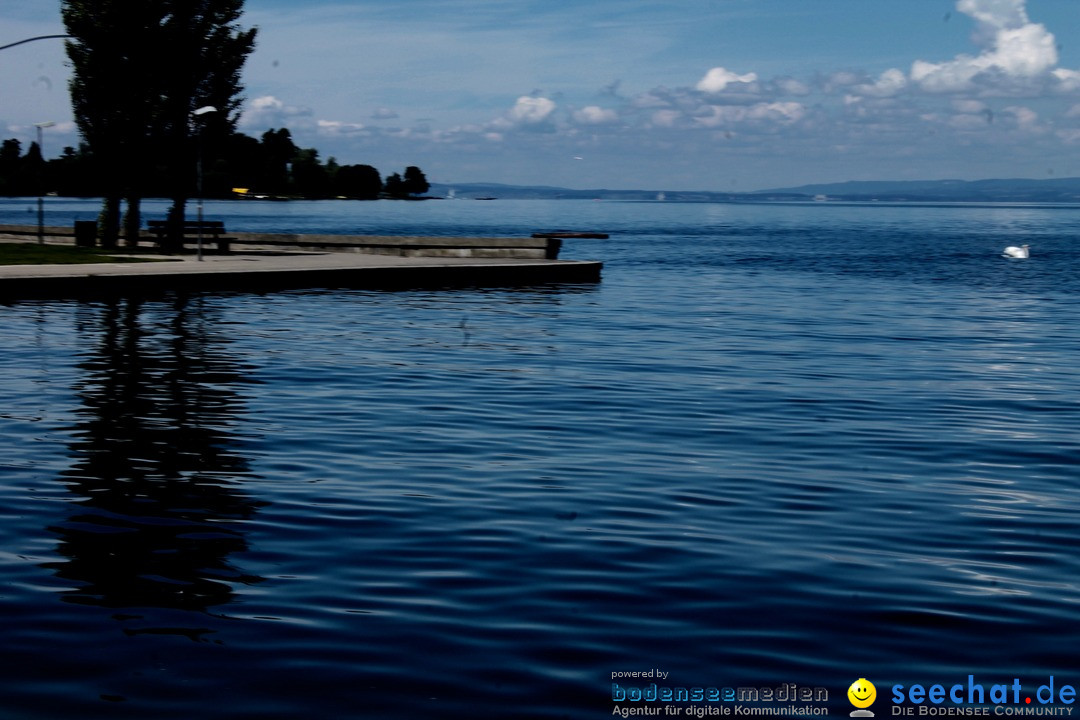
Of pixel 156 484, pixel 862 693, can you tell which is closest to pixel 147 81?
pixel 156 484

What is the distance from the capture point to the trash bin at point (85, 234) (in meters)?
46.9

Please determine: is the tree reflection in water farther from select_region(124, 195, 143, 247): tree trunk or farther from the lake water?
select_region(124, 195, 143, 247): tree trunk

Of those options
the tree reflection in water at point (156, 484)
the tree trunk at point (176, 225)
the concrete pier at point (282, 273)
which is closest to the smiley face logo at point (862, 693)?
the tree reflection in water at point (156, 484)

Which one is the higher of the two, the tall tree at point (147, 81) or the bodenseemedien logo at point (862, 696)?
the tall tree at point (147, 81)

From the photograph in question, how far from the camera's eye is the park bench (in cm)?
4672

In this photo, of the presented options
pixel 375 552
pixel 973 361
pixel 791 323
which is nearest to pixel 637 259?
pixel 791 323

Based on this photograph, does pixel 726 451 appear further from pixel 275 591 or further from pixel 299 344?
pixel 299 344

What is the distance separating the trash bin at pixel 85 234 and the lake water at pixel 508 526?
80.6 feet

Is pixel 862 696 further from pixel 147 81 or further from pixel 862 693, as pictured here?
pixel 147 81

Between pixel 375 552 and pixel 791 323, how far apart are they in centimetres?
2434

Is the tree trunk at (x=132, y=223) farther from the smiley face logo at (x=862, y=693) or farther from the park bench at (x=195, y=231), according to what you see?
the smiley face logo at (x=862, y=693)

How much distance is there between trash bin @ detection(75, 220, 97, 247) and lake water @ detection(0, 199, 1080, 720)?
24567mm

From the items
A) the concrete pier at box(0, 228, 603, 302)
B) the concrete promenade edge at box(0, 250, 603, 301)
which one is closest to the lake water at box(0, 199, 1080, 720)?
the concrete promenade edge at box(0, 250, 603, 301)

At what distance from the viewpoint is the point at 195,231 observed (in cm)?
4831
